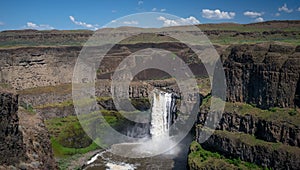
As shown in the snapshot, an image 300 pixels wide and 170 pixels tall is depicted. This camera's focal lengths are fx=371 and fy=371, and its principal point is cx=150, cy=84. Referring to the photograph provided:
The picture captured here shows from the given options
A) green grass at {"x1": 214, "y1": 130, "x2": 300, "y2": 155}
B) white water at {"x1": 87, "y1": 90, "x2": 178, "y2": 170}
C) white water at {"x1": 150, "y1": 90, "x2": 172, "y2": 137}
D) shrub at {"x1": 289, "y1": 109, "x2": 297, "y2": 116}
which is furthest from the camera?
white water at {"x1": 150, "y1": 90, "x2": 172, "y2": 137}

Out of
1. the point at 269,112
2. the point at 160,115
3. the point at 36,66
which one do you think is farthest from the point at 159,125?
the point at 36,66

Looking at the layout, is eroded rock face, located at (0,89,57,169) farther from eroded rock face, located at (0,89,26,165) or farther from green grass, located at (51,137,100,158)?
green grass, located at (51,137,100,158)

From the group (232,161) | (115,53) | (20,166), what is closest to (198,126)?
(232,161)

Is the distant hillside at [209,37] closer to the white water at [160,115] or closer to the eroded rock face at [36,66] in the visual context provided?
the eroded rock face at [36,66]

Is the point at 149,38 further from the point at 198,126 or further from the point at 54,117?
the point at 198,126

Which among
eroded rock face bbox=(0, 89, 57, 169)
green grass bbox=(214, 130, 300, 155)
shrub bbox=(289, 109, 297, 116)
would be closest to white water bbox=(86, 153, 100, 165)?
green grass bbox=(214, 130, 300, 155)

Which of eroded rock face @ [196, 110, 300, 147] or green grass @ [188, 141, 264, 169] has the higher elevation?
eroded rock face @ [196, 110, 300, 147]

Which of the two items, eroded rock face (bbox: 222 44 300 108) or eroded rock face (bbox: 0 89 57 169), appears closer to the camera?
eroded rock face (bbox: 0 89 57 169)
